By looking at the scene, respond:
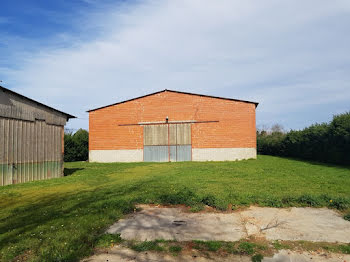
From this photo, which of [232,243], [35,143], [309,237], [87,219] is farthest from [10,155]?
[309,237]

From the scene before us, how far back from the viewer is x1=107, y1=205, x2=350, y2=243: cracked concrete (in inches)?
199

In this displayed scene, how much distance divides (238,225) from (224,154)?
21570 millimetres

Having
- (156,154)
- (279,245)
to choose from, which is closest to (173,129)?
(156,154)

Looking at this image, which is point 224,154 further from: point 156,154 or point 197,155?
point 156,154

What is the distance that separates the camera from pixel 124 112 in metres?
29.3

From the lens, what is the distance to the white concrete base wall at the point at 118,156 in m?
28.7

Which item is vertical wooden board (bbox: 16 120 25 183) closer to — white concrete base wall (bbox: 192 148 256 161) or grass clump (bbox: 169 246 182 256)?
grass clump (bbox: 169 246 182 256)

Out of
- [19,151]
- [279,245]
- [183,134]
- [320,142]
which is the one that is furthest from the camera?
[183,134]

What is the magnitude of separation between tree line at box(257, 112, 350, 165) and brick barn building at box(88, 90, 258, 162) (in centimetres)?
650

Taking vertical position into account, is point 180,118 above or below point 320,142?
above

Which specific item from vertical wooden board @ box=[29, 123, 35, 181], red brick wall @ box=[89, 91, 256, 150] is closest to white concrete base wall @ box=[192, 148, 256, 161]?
red brick wall @ box=[89, 91, 256, 150]

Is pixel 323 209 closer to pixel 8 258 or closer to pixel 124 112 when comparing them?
pixel 8 258

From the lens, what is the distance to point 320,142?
26.6m

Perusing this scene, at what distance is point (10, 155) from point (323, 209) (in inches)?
502
